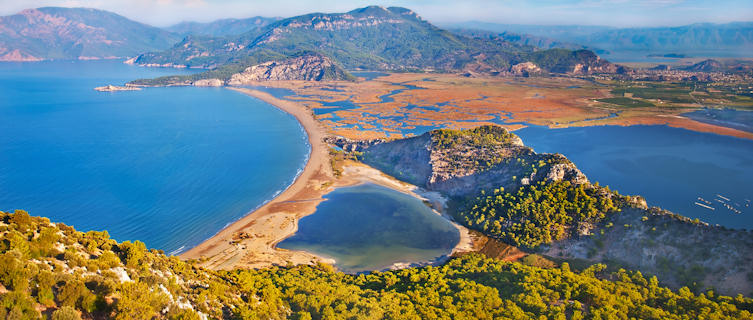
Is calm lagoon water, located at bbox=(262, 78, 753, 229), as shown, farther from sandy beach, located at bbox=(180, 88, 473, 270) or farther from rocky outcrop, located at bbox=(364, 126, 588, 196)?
sandy beach, located at bbox=(180, 88, 473, 270)

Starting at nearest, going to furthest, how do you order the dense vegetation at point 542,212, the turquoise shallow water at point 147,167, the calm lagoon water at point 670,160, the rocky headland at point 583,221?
1. the rocky headland at point 583,221
2. the dense vegetation at point 542,212
3. the turquoise shallow water at point 147,167
4. the calm lagoon water at point 670,160

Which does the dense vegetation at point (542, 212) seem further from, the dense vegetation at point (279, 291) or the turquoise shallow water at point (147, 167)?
the turquoise shallow water at point (147, 167)

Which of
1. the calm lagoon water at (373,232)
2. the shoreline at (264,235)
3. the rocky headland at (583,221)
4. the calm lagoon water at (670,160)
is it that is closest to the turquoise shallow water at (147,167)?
the shoreline at (264,235)

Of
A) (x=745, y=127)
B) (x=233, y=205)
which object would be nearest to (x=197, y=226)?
(x=233, y=205)

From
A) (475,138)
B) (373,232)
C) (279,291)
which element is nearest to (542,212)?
(373,232)

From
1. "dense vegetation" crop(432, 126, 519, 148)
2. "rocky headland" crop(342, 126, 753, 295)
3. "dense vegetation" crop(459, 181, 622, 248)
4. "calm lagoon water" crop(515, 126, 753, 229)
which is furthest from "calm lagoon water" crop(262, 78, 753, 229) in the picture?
"dense vegetation" crop(459, 181, 622, 248)

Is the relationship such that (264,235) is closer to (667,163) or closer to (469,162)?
(469,162)

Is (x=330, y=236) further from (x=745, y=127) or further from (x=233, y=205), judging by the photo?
(x=745, y=127)
